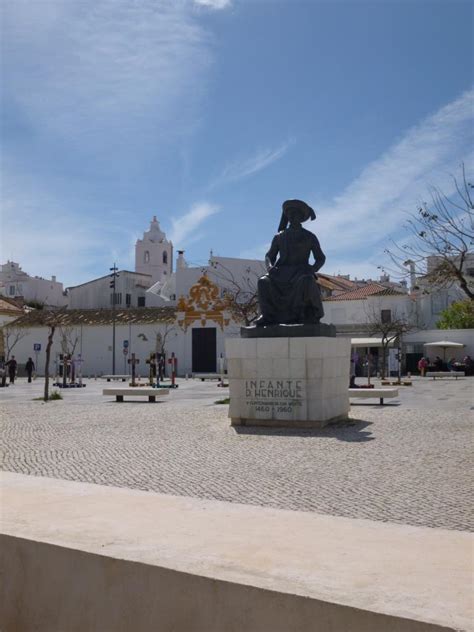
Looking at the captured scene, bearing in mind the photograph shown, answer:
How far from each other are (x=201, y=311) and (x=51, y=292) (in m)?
31.4

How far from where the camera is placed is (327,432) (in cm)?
1009

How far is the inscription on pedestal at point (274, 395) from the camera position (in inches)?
417

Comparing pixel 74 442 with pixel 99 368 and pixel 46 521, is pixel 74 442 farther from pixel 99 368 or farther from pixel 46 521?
pixel 99 368

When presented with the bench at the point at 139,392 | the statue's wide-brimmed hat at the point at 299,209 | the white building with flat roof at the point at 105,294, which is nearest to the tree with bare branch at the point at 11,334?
the white building with flat roof at the point at 105,294

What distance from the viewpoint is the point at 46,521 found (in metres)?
3.92

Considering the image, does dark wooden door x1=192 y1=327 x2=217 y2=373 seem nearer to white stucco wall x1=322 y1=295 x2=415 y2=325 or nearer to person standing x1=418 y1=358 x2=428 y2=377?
white stucco wall x1=322 y1=295 x2=415 y2=325

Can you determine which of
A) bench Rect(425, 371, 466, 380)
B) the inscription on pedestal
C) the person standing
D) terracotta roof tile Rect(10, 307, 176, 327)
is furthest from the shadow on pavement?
terracotta roof tile Rect(10, 307, 176, 327)

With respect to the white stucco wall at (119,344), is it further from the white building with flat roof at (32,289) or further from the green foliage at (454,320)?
the white building with flat roof at (32,289)

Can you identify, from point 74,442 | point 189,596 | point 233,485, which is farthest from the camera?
point 74,442

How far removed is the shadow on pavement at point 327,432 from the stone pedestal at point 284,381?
Result: 246 mm

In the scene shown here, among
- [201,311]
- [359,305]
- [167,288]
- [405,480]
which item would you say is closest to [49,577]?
[405,480]

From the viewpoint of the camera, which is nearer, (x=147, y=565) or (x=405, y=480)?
(x=147, y=565)

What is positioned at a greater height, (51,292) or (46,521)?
(51,292)

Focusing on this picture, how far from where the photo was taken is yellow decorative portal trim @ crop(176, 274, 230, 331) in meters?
43.5
